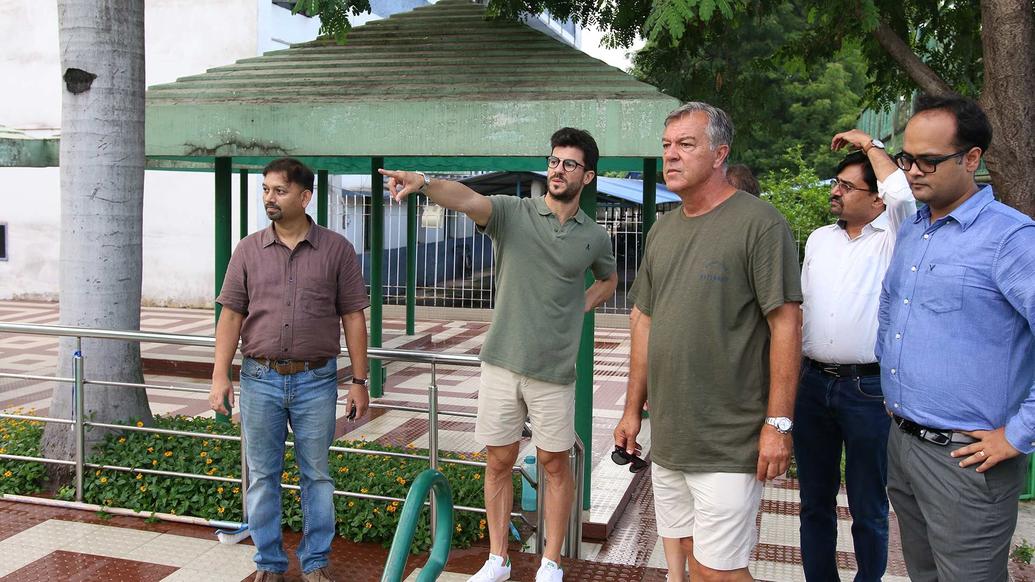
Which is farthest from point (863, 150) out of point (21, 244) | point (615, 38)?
point (21, 244)

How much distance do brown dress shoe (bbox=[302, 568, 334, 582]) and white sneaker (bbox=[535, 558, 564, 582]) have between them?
0.94 m

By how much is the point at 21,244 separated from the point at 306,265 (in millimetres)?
17681

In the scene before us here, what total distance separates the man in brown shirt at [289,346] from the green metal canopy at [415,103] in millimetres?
1208

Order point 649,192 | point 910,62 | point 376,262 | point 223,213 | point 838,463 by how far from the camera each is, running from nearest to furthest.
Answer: point 838,463 → point 910,62 → point 223,213 → point 649,192 → point 376,262

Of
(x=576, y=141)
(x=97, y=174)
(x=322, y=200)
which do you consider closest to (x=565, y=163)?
(x=576, y=141)

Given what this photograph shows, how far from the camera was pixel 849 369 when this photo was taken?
3406 mm

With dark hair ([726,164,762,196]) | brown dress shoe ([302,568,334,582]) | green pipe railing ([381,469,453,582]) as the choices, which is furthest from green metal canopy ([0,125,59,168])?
green pipe railing ([381,469,453,582])

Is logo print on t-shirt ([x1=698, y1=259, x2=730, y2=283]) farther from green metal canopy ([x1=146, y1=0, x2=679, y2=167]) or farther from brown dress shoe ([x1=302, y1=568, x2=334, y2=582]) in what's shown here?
brown dress shoe ([x1=302, y1=568, x2=334, y2=582])

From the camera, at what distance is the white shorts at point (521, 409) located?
150 inches

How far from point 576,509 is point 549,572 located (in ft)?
2.65

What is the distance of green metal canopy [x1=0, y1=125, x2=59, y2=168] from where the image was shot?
28.1 feet

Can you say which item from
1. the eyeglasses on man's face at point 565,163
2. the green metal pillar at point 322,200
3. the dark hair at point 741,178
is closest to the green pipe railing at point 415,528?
the eyeglasses on man's face at point 565,163

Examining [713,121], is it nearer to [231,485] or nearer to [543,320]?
[543,320]

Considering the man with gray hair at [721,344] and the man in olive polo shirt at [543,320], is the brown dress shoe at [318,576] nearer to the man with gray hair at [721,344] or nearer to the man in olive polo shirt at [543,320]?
the man in olive polo shirt at [543,320]
